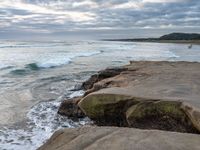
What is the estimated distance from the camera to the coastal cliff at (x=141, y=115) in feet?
15.7

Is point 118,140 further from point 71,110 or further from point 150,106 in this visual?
point 71,110

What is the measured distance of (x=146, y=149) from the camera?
444 centimetres

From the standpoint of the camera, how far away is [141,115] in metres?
6.98

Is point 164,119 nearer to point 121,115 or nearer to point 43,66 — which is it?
point 121,115

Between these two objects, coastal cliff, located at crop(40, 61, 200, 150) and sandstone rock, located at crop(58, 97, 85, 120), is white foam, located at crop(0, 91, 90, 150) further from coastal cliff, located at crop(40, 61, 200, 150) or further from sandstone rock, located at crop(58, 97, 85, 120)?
coastal cliff, located at crop(40, 61, 200, 150)

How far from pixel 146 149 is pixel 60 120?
549 centimetres

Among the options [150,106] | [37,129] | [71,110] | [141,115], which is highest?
[150,106]

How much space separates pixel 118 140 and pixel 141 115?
2218mm

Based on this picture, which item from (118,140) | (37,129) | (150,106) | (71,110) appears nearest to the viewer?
(118,140)

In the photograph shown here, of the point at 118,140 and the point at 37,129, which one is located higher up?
the point at 118,140

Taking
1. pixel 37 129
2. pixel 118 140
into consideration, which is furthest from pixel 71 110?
pixel 118 140

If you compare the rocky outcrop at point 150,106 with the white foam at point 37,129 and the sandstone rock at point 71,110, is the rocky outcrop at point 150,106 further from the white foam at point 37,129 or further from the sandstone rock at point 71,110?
the sandstone rock at point 71,110

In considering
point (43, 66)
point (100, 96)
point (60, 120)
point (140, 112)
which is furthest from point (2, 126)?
point (43, 66)

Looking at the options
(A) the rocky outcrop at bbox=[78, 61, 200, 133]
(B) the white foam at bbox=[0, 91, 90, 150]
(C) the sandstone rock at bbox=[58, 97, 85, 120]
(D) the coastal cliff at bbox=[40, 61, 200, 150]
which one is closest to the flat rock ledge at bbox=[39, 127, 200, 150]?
(D) the coastal cliff at bbox=[40, 61, 200, 150]
